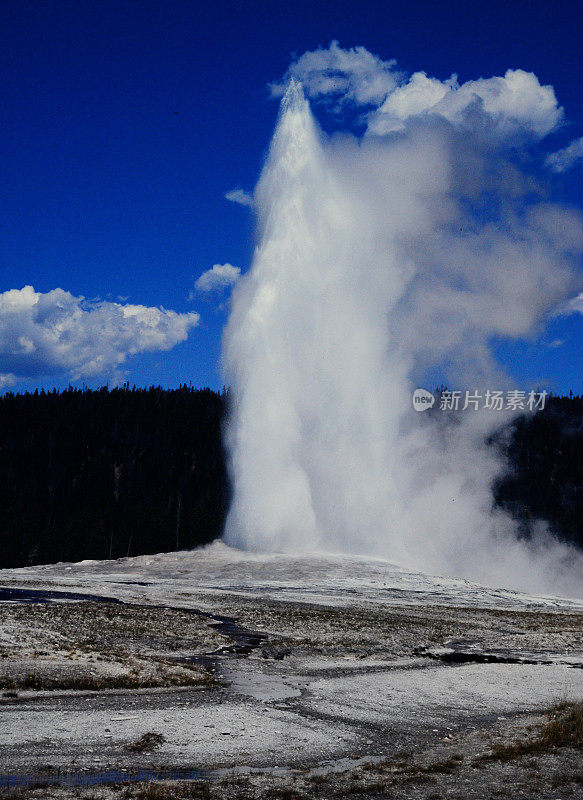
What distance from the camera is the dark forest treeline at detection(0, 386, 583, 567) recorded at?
380 feet

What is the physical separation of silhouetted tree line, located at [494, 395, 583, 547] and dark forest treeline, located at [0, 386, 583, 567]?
9.0 inches

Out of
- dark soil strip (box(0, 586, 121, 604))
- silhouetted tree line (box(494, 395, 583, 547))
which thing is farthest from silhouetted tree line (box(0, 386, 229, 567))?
dark soil strip (box(0, 586, 121, 604))

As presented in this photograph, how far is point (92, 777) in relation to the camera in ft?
39.9

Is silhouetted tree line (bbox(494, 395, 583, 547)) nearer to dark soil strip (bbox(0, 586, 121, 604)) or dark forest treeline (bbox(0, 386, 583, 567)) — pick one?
dark forest treeline (bbox(0, 386, 583, 567))

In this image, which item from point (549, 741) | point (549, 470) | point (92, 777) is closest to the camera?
point (92, 777)

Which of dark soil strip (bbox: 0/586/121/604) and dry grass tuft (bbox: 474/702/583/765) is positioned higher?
dry grass tuft (bbox: 474/702/583/765)

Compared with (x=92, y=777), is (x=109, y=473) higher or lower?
higher

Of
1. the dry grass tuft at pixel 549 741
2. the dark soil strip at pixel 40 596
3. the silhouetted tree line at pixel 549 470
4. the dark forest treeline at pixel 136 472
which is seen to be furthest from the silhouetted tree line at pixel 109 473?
the dry grass tuft at pixel 549 741

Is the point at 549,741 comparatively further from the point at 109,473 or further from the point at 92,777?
the point at 109,473

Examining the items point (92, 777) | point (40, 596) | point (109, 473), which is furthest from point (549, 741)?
point (109, 473)

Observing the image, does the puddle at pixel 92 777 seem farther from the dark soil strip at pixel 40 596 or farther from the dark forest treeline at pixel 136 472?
the dark forest treeline at pixel 136 472

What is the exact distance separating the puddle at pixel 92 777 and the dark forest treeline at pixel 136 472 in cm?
10068

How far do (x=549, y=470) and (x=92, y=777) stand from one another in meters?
148

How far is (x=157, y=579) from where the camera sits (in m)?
59.1
